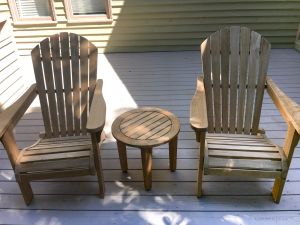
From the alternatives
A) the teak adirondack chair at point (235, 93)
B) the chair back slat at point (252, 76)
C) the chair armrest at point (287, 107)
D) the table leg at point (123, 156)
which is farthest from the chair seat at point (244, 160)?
the table leg at point (123, 156)

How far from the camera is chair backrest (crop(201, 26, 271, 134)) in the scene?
210 centimetres

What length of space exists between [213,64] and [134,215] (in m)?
1.26

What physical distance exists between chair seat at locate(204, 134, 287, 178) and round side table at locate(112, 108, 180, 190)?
293 millimetres

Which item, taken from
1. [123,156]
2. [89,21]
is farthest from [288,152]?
[89,21]

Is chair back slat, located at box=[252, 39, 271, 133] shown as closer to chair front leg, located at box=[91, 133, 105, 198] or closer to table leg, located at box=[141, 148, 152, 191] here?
table leg, located at box=[141, 148, 152, 191]

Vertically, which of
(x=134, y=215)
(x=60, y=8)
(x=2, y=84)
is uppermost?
(x=60, y=8)

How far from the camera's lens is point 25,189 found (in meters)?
1.87

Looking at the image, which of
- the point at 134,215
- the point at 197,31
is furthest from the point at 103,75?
the point at 134,215

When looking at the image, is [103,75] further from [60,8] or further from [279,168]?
[279,168]

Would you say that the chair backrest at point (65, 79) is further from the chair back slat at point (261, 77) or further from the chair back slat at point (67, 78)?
the chair back slat at point (261, 77)

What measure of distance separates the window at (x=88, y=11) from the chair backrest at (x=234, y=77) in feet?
9.23

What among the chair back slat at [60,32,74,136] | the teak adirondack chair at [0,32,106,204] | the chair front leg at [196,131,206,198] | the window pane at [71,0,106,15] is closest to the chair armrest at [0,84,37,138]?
the teak adirondack chair at [0,32,106,204]

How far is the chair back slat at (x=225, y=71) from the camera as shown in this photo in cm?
211

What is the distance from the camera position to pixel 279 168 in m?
1.71
